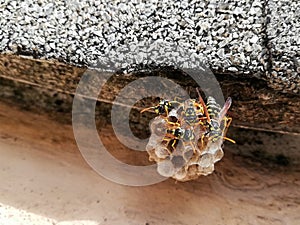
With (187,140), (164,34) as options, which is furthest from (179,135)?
(164,34)

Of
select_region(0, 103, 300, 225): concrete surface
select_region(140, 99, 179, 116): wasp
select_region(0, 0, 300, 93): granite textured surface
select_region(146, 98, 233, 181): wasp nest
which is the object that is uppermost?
select_region(0, 0, 300, 93): granite textured surface

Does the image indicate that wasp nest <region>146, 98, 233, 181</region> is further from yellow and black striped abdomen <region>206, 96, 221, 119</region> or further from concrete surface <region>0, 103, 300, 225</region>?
concrete surface <region>0, 103, 300, 225</region>

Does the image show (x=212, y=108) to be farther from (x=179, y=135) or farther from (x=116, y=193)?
(x=116, y=193)

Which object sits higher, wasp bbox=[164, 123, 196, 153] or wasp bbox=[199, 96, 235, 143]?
wasp bbox=[199, 96, 235, 143]

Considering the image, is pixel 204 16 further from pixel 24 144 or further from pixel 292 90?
pixel 24 144

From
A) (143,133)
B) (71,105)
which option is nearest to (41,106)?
(71,105)

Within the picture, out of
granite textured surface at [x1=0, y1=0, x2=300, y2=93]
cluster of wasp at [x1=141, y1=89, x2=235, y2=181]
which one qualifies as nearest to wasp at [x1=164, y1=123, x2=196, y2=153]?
cluster of wasp at [x1=141, y1=89, x2=235, y2=181]
